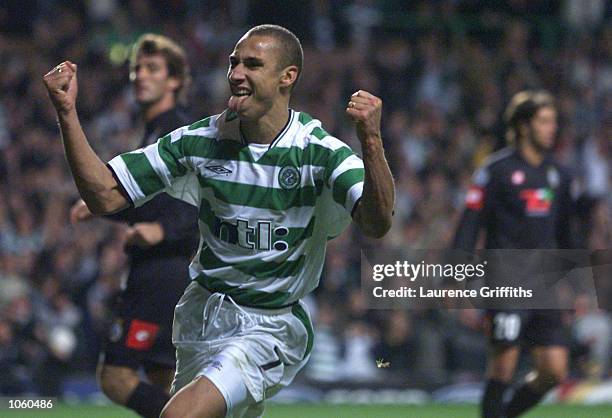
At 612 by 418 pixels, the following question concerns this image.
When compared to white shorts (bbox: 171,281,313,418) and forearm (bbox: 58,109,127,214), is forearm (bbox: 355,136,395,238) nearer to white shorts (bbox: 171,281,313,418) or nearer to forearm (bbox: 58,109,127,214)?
white shorts (bbox: 171,281,313,418)

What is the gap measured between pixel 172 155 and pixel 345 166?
778 millimetres

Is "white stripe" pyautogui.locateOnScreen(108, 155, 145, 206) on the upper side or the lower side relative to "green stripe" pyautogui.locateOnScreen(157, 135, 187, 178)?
lower

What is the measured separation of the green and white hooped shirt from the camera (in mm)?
5199

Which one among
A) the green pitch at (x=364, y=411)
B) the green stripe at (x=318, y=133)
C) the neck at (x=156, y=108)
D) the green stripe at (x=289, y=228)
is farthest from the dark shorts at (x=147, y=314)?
the green pitch at (x=364, y=411)

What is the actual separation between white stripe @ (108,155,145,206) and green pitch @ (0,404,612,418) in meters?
5.09

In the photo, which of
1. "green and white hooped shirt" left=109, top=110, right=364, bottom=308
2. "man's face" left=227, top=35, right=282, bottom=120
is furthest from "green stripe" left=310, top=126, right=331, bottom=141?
"man's face" left=227, top=35, right=282, bottom=120

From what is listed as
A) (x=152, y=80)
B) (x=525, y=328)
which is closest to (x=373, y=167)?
(x=152, y=80)

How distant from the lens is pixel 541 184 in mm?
8516

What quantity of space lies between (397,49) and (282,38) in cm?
1120

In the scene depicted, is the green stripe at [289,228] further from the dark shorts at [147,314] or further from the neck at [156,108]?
the neck at [156,108]

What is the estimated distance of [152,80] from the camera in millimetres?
7242

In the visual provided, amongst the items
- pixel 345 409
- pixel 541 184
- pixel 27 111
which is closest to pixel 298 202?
pixel 541 184

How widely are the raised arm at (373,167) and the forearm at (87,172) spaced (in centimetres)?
108

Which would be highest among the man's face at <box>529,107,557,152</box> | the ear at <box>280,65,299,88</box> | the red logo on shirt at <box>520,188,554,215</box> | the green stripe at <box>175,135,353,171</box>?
the man's face at <box>529,107,557,152</box>
